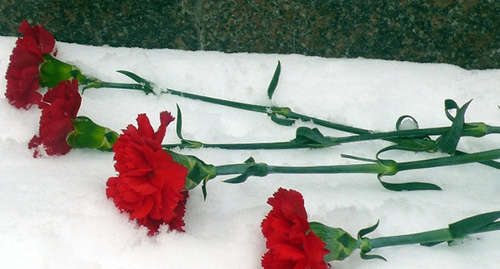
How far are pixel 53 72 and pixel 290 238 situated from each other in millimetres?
496

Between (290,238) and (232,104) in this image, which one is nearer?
(290,238)

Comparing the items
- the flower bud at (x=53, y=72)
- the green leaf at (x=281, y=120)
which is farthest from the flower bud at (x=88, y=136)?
the green leaf at (x=281, y=120)

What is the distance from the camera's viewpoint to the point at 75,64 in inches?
40.8

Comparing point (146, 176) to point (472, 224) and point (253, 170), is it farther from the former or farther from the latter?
point (472, 224)

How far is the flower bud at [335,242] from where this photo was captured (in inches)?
26.6

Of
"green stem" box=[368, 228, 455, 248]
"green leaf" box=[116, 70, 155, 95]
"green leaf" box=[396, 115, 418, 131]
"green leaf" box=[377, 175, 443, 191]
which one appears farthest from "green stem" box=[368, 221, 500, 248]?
"green leaf" box=[116, 70, 155, 95]

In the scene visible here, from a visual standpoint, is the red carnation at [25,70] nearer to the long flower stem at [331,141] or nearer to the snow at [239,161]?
the snow at [239,161]

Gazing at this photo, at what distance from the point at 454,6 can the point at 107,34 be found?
59cm

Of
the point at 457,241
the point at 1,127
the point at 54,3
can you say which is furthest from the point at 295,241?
the point at 54,3

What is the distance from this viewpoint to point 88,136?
2.71ft

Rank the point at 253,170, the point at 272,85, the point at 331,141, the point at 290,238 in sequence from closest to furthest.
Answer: the point at 290,238, the point at 253,170, the point at 331,141, the point at 272,85

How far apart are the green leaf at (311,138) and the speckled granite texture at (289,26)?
25 cm

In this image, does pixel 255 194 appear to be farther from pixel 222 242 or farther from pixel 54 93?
pixel 54 93

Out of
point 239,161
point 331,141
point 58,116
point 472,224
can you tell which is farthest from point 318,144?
point 58,116
